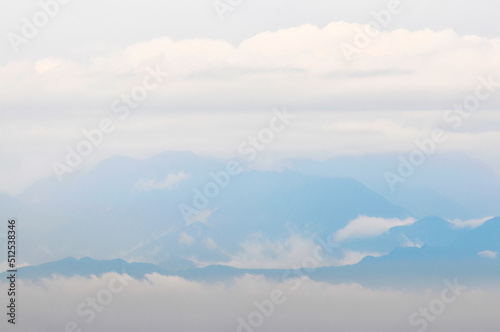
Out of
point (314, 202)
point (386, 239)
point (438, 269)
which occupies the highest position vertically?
point (314, 202)

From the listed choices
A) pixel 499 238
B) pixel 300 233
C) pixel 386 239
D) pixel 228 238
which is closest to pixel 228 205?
pixel 228 238

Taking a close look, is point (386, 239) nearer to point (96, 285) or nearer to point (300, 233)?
point (300, 233)

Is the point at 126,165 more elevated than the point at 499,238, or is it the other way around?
the point at 126,165

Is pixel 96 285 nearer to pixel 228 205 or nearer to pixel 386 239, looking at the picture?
pixel 228 205

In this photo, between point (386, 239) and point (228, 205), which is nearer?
point (228, 205)

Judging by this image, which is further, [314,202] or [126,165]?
[314,202]

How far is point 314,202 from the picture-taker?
15305 mm

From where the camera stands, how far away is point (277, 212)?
15.1 meters

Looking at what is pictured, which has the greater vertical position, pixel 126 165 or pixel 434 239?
pixel 126 165

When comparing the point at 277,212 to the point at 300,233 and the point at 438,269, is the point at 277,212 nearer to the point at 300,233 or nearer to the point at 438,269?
the point at 300,233

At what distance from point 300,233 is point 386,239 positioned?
215 cm

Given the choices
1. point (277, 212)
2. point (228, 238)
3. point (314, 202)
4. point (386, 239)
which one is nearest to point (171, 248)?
point (228, 238)

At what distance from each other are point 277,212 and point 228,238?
1297mm

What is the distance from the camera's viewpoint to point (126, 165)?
47.1 feet
